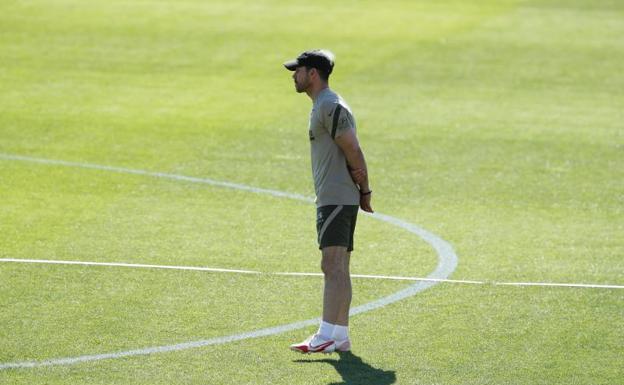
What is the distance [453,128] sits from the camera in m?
19.0

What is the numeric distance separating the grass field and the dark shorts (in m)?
0.79

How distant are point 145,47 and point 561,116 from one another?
8.81m

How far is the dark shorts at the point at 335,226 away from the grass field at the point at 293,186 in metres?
0.79

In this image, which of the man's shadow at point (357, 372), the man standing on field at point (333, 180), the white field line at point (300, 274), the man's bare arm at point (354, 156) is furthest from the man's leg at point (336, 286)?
the white field line at point (300, 274)

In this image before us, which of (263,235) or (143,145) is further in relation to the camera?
(143,145)

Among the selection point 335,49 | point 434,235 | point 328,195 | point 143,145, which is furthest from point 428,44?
point 328,195

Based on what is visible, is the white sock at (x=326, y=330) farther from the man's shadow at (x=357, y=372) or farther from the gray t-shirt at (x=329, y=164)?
the gray t-shirt at (x=329, y=164)

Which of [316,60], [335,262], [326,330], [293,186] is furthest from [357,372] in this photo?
[293,186]

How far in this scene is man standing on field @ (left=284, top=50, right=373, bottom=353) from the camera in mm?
9203

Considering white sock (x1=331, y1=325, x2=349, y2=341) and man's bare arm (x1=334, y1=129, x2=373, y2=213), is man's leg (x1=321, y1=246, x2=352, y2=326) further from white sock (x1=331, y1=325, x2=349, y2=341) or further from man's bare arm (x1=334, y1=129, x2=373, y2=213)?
man's bare arm (x1=334, y1=129, x2=373, y2=213)

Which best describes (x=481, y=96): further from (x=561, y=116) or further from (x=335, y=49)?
(x=335, y=49)

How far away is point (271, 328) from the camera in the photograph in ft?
31.9

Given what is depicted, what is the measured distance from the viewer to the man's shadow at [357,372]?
334 inches

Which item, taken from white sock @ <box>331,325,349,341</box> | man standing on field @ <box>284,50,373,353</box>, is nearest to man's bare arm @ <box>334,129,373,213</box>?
man standing on field @ <box>284,50,373,353</box>
